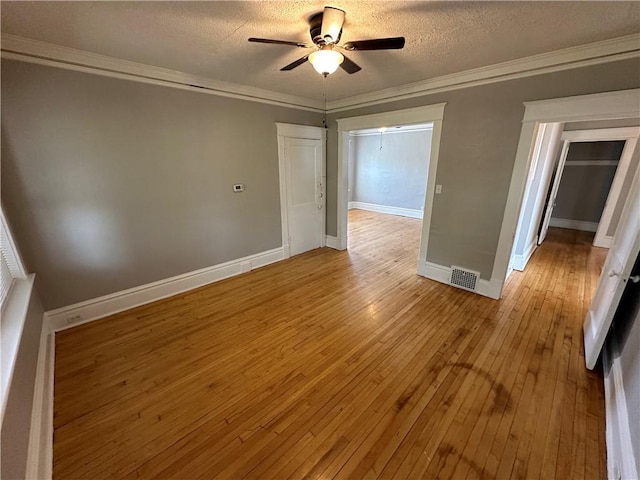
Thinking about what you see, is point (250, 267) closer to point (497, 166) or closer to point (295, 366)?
point (295, 366)

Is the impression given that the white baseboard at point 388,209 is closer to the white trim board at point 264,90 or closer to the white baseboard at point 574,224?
the white baseboard at point 574,224

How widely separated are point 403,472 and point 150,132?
367cm

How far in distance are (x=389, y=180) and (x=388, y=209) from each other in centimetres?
92

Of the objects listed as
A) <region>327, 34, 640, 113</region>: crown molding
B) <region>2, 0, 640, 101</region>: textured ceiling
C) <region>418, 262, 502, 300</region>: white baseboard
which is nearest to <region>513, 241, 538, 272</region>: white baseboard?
<region>418, 262, 502, 300</region>: white baseboard

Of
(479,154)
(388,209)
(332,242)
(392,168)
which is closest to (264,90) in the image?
(332,242)

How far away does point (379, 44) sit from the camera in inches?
67.4

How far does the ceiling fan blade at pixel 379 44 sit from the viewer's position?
1.66 meters

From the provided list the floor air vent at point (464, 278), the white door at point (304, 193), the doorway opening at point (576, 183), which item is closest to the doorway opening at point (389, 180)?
the white door at point (304, 193)

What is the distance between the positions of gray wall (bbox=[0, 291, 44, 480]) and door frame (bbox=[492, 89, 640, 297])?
13.3 ft

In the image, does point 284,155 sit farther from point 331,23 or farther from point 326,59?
point 331,23

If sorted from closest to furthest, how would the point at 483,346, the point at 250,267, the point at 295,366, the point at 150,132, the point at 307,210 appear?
the point at 295,366, the point at 483,346, the point at 150,132, the point at 250,267, the point at 307,210

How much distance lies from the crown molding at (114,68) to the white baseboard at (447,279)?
3359 mm

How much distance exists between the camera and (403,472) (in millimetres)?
1438

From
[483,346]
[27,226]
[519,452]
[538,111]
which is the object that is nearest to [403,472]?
[519,452]
